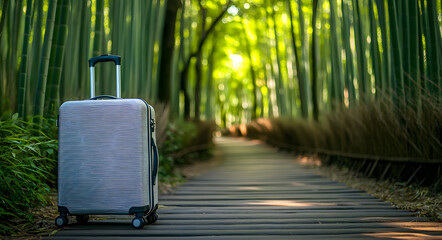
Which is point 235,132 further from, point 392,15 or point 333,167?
point 392,15

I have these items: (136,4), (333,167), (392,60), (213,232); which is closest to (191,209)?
(213,232)

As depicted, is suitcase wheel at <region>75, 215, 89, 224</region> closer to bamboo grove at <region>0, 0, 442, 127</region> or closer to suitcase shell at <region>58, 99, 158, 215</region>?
suitcase shell at <region>58, 99, 158, 215</region>

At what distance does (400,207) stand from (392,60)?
1634 mm

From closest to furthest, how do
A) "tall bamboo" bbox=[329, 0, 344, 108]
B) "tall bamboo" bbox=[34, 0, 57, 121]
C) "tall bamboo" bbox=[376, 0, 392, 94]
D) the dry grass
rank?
the dry grass < "tall bamboo" bbox=[34, 0, 57, 121] < "tall bamboo" bbox=[376, 0, 392, 94] < "tall bamboo" bbox=[329, 0, 344, 108]

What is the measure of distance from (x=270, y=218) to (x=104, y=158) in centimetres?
105

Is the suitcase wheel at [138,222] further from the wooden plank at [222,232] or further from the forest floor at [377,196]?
the forest floor at [377,196]

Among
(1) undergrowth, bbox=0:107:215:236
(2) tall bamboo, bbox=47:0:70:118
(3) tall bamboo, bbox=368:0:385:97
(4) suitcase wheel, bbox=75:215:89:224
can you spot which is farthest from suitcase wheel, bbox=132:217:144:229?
(3) tall bamboo, bbox=368:0:385:97

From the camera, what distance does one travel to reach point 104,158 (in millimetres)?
2377

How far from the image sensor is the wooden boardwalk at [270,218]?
89.1 inches

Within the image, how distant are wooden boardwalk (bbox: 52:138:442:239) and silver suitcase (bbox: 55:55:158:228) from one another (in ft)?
0.45

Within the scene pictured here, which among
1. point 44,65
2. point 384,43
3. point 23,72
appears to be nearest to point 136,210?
point 44,65

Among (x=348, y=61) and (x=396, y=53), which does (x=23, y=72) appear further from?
(x=348, y=61)

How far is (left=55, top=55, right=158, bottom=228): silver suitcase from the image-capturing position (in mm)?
2359

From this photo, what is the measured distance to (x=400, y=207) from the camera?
9.83 feet
